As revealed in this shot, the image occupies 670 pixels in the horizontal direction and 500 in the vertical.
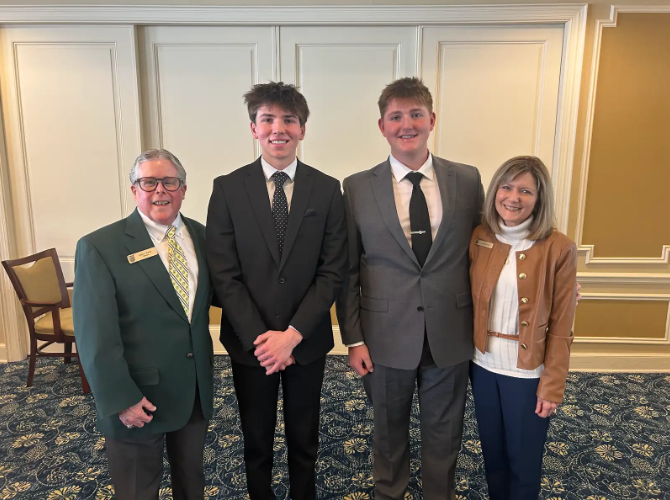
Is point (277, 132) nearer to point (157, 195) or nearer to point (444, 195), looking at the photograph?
point (157, 195)

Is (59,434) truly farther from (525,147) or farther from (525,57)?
(525,57)

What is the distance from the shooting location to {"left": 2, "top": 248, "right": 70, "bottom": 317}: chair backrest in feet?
9.72

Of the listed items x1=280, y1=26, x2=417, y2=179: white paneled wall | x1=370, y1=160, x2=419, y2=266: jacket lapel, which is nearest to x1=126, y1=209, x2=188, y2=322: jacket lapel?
x1=370, y1=160, x2=419, y2=266: jacket lapel

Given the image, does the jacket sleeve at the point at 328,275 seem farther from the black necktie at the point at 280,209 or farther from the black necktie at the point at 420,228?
the black necktie at the point at 420,228

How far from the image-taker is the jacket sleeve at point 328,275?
156cm

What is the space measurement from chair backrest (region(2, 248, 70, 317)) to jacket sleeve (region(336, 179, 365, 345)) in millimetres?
2328

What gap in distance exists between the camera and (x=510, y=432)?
1600mm

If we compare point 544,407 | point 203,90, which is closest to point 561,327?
point 544,407

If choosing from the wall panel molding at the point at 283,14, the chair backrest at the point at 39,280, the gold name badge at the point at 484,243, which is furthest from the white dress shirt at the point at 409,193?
the chair backrest at the point at 39,280

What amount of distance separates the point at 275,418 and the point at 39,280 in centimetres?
242

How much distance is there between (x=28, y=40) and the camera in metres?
3.16

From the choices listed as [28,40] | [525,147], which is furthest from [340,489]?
[28,40]

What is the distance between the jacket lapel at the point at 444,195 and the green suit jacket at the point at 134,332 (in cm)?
86

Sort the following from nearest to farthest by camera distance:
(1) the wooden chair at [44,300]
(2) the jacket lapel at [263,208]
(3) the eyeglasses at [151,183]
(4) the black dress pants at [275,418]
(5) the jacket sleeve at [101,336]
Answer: (5) the jacket sleeve at [101,336]
(3) the eyeglasses at [151,183]
(2) the jacket lapel at [263,208]
(4) the black dress pants at [275,418]
(1) the wooden chair at [44,300]
